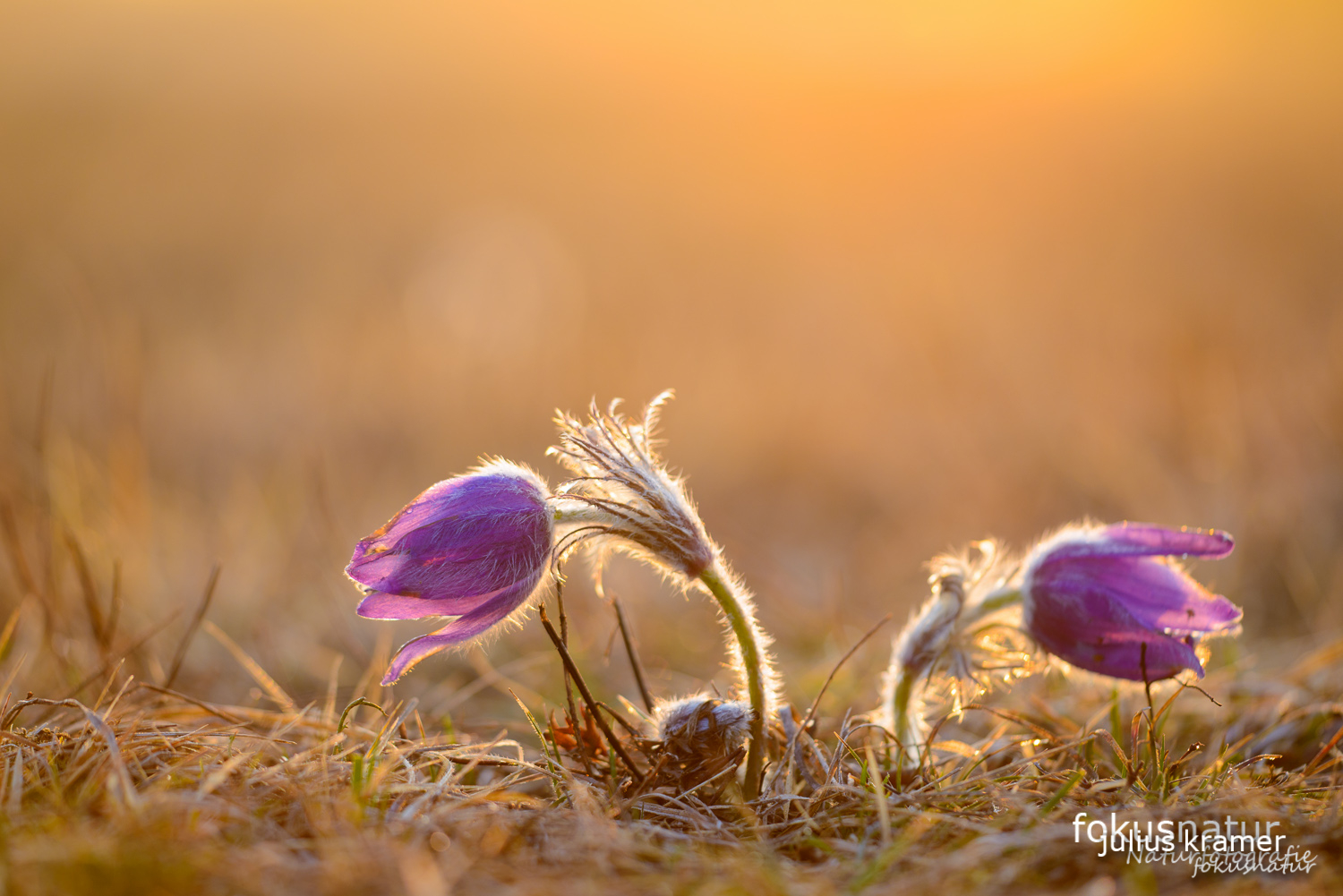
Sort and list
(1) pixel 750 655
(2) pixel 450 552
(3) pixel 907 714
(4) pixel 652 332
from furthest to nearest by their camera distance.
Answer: (4) pixel 652 332, (3) pixel 907 714, (1) pixel 750 655, (2) pixel 450 552

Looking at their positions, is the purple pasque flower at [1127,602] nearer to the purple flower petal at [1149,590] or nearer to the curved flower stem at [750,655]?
the purple flower petal at [1149,590]

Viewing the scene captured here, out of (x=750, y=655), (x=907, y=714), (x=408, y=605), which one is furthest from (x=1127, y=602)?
(x=408, y=605)

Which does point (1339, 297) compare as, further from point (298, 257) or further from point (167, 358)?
point (298, 257)

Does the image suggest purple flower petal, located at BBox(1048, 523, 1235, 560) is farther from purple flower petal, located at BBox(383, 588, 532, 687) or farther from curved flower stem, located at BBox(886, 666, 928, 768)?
purple flower petal, located at BBox(383, 588, 532, 687)

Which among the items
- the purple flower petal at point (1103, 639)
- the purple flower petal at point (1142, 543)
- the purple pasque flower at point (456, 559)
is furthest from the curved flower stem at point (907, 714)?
the purple pasque flower at point (456, 559)

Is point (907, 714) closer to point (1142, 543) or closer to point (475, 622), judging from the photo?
point (1142, 543)

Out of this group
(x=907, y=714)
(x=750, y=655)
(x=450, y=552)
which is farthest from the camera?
(x=907, y=714)

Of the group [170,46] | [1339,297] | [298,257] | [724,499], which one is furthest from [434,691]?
[170,46]
